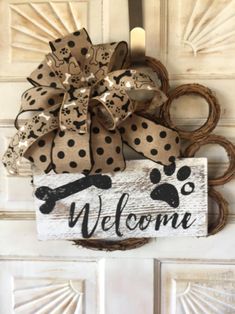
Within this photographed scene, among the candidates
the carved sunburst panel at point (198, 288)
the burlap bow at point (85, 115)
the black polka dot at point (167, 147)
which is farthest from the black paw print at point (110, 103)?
the carved sunburst panel at point (198, 288)

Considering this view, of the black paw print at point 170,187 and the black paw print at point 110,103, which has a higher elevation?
the black paw print at point 110,103

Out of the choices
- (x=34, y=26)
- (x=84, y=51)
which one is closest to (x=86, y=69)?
(x=84, y=51)

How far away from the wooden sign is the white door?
0.05 metres

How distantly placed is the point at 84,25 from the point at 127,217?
0.32m

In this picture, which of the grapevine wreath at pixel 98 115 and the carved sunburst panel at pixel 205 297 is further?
the carved sunburst panel at pixel 205 297

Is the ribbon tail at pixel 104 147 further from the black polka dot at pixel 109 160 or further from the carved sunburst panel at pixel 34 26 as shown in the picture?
the carved sunburst panel at pixel 34 26

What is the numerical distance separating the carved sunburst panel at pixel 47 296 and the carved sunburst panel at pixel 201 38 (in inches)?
15.9

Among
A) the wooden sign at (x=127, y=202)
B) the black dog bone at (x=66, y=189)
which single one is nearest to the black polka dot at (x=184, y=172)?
the wooden sign at (x=127, y=202)

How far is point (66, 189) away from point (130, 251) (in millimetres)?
153

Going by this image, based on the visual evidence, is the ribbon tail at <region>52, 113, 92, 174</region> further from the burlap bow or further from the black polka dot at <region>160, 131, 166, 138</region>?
the black polka dot at <region>160, 131, 166, 138</region>

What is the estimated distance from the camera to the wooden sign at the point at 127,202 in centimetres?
63

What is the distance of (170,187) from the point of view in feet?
2.07

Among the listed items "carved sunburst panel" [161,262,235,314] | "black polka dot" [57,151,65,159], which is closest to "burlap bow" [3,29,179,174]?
"black polka dot" [57,151,65,159]

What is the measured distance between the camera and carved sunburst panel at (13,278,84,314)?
0.71 metres
